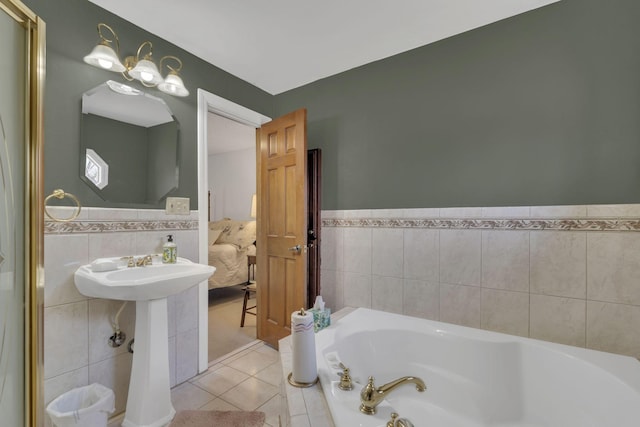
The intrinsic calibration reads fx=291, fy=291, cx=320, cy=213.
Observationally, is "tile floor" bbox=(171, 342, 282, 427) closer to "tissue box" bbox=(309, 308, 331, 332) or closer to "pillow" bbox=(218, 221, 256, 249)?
"tissue box" bbox=(309, 308, 331, 332)

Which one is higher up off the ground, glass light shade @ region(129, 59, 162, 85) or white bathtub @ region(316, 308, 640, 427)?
glass light shade @ region(129, 59, 162, 85)

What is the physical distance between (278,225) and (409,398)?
1579 millimetres

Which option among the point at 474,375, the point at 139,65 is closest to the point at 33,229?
A: the point at 139,65

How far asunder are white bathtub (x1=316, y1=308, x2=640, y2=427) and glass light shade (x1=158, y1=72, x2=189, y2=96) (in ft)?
6.06

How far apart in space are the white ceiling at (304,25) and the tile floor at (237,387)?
2167 mm

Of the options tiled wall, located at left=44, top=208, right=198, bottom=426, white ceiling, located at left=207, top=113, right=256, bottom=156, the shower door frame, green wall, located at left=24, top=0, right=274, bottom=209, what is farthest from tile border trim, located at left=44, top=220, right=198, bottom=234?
white ceiling, located at left=207, top=113, right=256, bottom=156

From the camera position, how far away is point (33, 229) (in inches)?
37.2

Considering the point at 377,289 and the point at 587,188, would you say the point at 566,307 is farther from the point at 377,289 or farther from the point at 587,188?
the point at 377,289

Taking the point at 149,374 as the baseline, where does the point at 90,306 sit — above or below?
above

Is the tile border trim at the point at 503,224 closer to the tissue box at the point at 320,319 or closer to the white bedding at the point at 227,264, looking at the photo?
the tissue box at the point at 320,319

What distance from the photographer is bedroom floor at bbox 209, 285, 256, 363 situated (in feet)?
8.60

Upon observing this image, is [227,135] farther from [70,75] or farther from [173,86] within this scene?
[70,75]

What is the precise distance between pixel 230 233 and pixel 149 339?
2.90 m

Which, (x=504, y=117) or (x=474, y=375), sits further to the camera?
(x=504, y=117)
